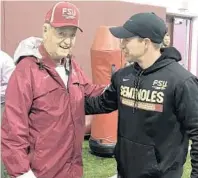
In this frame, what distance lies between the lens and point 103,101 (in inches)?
105

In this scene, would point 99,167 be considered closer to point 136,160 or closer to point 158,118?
point 136,160

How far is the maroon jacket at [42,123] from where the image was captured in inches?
82.2

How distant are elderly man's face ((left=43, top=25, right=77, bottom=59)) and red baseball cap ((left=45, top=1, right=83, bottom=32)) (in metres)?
0.04

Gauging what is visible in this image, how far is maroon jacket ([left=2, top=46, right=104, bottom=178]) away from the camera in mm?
2088

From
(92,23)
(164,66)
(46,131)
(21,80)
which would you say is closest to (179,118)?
(164,66)

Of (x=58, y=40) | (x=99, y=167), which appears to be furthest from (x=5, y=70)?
(x=99, y=167)

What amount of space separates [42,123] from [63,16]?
626mm

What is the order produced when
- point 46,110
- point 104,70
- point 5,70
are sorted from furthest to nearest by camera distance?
point 104,70 < point 5,70 < point 46,110

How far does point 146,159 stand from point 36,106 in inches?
28.8

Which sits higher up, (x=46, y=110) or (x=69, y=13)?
(x=69, y=13)

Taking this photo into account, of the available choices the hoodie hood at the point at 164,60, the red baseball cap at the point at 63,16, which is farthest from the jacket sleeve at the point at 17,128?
the hoodie hood at the point at 164,60

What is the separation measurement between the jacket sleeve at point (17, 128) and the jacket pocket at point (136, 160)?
24.4 inches

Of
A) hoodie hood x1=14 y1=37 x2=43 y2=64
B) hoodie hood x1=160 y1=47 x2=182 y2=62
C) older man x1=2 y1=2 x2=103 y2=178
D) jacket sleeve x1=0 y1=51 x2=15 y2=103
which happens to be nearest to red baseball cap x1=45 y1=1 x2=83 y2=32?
older man x1=2 y1=2 x2=103 y2=178

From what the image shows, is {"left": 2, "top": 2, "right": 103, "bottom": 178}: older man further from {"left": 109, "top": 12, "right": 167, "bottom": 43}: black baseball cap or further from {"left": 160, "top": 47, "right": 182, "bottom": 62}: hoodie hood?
{"left": 160, "top": 47, "right": 182, "bottom": 62}: hoodie hood
